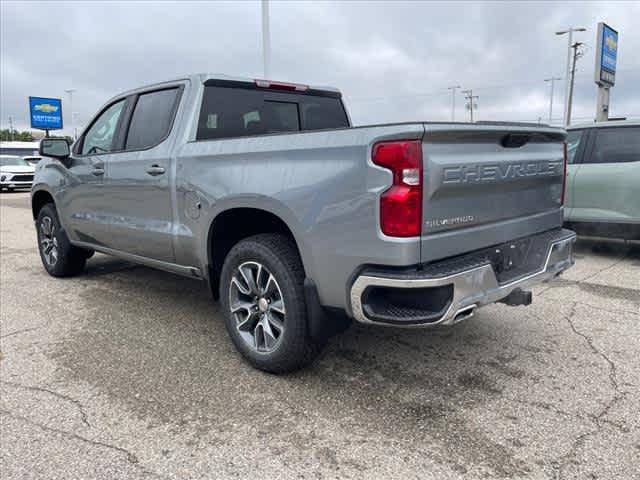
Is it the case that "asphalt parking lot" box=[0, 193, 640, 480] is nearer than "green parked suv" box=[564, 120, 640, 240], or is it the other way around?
"asphalt parking lot" box=[0, 193, 640, 480]

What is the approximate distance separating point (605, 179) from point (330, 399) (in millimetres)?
5156

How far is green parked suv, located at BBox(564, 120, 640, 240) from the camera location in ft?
20.9

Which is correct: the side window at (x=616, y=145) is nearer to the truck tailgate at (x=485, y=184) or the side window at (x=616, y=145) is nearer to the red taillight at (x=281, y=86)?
the truck tailgate at (x=485, y=184)

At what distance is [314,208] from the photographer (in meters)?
2.85

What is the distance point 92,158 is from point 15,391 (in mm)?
2375

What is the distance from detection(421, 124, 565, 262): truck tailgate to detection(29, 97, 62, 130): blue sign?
162 ft

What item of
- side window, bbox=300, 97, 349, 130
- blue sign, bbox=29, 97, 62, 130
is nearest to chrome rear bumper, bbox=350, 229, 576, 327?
side window, bbox=300, 97, 349, 130

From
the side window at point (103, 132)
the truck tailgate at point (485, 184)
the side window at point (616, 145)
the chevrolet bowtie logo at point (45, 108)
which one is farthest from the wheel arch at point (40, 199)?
the chevrolet bowtie logo at point (45, 108)

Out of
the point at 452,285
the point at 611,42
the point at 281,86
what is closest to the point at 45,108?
the point at 611,42

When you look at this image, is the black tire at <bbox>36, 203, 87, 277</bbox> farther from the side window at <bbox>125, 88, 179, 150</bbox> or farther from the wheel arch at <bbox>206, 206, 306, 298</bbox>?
the wheel arch at <bbox>206, 206, 306, 298</bbox>

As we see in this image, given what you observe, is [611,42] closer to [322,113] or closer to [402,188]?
[322,113]

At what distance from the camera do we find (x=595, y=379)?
3.22 meters

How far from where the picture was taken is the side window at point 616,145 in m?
6.42

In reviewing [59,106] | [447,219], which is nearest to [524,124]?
[447,219]
